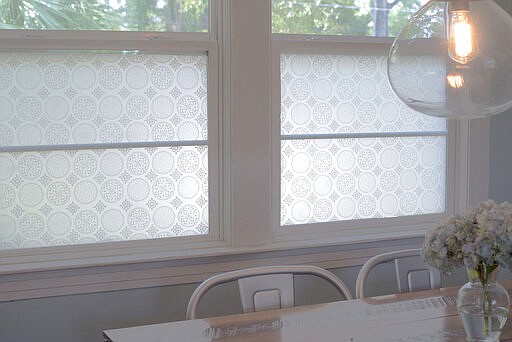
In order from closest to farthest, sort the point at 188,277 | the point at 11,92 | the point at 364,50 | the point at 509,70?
the point at 509,70 < the point at 11,92 < the point at 188,277 < the point at 364,50

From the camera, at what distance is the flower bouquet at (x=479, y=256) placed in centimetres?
198

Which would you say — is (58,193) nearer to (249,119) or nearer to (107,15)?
(107,15)

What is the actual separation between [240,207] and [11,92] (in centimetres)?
99

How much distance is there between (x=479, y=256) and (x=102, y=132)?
1.60 metres

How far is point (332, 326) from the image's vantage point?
231 centimetres

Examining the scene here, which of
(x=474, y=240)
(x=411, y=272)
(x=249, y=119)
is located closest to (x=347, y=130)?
(x=249, y=119)

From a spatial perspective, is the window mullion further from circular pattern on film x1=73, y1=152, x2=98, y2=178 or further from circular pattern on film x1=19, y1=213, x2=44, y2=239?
circular pattern on film x1=19, y1=213, x2=44, y2=239

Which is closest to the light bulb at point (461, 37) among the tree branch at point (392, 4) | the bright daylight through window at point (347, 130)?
the bright daylight through window at point (347, 130)

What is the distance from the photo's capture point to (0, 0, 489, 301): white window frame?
9.71ft

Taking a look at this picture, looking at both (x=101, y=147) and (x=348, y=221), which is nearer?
(x=101, y=147)

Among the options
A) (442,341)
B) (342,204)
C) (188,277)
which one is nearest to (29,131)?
(188,277)

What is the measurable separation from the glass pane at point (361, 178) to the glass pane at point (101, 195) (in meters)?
0.41

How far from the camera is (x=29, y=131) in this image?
2.95 metres

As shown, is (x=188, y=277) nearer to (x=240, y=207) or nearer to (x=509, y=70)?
(x=240, y=207)
